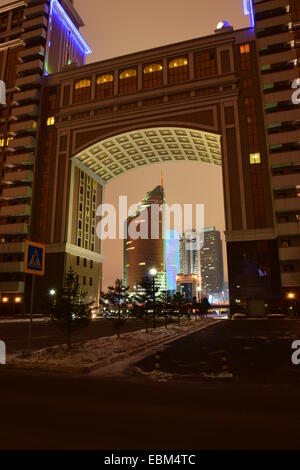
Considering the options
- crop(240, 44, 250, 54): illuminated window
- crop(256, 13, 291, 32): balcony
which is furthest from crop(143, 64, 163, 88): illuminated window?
crop(256, 13, 291, 32): balcony

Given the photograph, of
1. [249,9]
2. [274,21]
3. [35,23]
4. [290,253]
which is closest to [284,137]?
[290,253]

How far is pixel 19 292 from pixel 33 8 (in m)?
57.9

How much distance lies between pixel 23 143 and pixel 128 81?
22903 millimetres

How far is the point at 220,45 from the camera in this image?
5347 cm

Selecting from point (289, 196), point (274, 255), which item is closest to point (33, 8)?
point (289, 196)

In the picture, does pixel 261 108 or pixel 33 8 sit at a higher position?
pixel 33 8

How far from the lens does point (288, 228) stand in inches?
1741

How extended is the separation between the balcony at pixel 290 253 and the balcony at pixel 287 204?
216 inches

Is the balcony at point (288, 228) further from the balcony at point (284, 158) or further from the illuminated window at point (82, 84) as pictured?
the illuminated window at point (82, 84)

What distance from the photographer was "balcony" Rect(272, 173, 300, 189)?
4511 cm

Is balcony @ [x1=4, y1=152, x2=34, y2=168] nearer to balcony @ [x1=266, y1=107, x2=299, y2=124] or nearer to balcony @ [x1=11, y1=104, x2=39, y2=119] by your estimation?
balcony @ [x1=11, y1=104, x2=39, y2=119]

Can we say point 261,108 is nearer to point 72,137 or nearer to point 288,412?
point 72,137

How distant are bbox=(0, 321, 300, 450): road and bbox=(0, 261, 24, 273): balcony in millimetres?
46769
